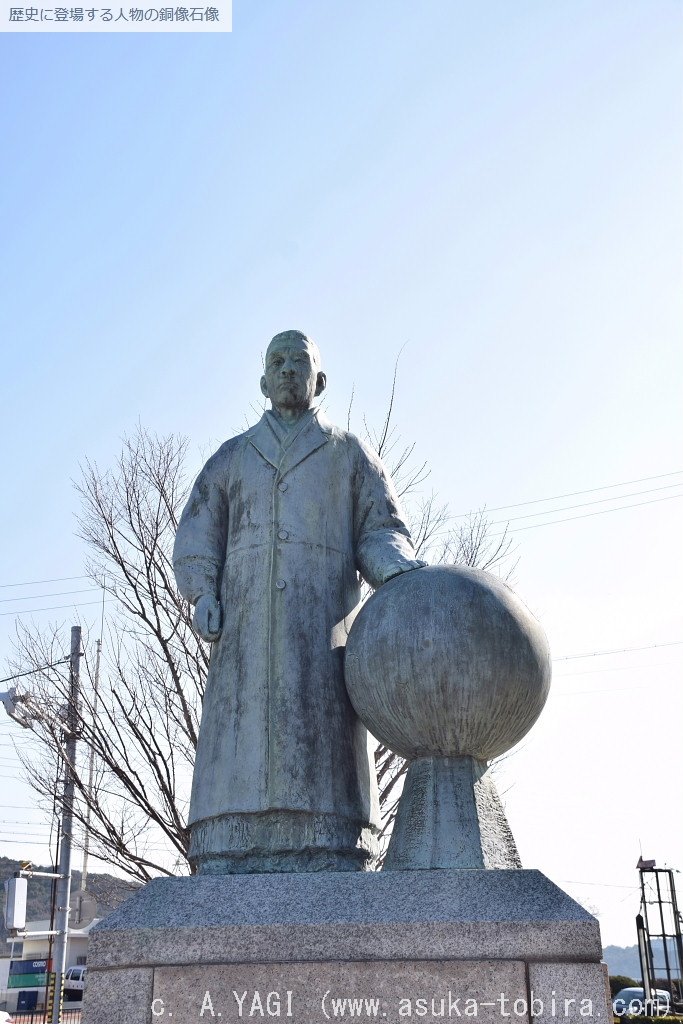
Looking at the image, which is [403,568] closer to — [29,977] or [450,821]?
[450,821]

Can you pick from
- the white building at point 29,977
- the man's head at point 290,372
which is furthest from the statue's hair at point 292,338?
the white building at point 29,977

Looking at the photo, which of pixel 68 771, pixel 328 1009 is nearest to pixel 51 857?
pixel 68 771

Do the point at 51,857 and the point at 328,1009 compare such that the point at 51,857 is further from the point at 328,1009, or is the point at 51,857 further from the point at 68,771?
the point at 328,1009

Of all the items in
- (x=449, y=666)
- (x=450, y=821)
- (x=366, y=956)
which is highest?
(x=449, y=666)

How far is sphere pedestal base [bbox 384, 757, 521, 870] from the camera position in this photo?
4.17m

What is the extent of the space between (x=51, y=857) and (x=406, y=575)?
34.5ft

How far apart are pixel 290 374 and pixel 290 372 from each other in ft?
0.03

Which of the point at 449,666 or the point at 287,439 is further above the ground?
the point at 287,439

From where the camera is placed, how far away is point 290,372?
5.36 metres

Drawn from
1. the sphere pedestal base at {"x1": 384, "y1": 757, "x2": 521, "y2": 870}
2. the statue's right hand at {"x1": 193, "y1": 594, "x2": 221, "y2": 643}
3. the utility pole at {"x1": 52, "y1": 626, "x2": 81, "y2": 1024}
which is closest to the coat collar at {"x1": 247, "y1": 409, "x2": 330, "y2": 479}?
the statue's right hand at {"x1": 193, "y1": 594, "x2": 221, "y2": 643}

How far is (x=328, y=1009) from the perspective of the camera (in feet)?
12.1

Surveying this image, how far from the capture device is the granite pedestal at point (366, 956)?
12.0ft

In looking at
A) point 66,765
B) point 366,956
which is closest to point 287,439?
point 366,956

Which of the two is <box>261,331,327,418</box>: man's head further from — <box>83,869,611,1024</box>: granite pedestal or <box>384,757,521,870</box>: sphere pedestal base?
<box>83,869,611,1024</box>: granite pedestal
